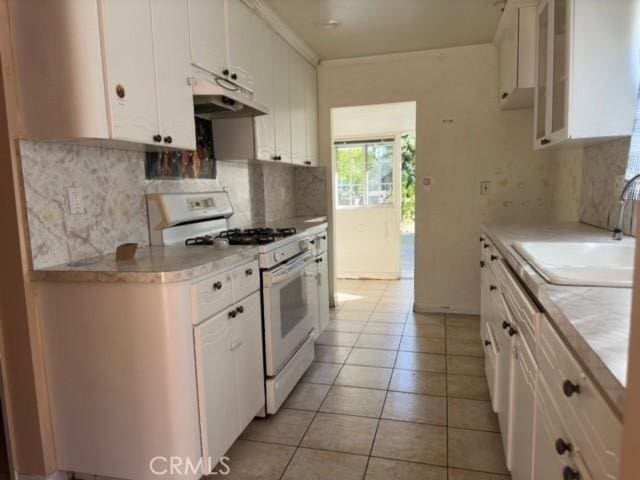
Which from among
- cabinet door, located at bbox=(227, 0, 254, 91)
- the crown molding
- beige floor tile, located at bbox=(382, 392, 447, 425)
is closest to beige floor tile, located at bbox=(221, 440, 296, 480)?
beige floor tile, located at bbox=(382, 392, 447, 425)

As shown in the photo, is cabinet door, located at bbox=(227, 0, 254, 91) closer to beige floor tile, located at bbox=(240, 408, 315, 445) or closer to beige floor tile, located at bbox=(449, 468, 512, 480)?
beige floor tile, located at bbox=(240, 408, 315, 445)

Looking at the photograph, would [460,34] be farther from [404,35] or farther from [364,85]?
[364,85]

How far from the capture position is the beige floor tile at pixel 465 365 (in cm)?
279

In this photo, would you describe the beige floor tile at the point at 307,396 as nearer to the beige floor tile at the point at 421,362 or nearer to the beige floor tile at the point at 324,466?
the beige floor tile at the point at 324,466

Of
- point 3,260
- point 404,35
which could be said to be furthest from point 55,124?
point 404,35

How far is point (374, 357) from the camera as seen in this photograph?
122 inches

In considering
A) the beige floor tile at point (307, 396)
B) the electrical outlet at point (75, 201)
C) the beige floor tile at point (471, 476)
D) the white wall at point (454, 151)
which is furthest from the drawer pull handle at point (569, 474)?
the white wall at point (454, 151)

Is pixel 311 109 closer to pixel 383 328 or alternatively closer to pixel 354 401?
pixel 383 328

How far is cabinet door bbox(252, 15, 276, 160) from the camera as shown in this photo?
2.85m

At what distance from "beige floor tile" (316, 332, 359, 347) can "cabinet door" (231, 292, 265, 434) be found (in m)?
1.20

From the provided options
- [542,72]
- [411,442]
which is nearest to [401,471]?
[411,442]

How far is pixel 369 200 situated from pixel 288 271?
3636mm

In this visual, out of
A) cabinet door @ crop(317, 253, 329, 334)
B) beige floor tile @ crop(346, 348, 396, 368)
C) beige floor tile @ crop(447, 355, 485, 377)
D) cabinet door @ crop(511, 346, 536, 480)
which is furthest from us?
cabinet door @ crop(317, 253, 329, 334)

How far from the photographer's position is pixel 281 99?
3.28 metres
